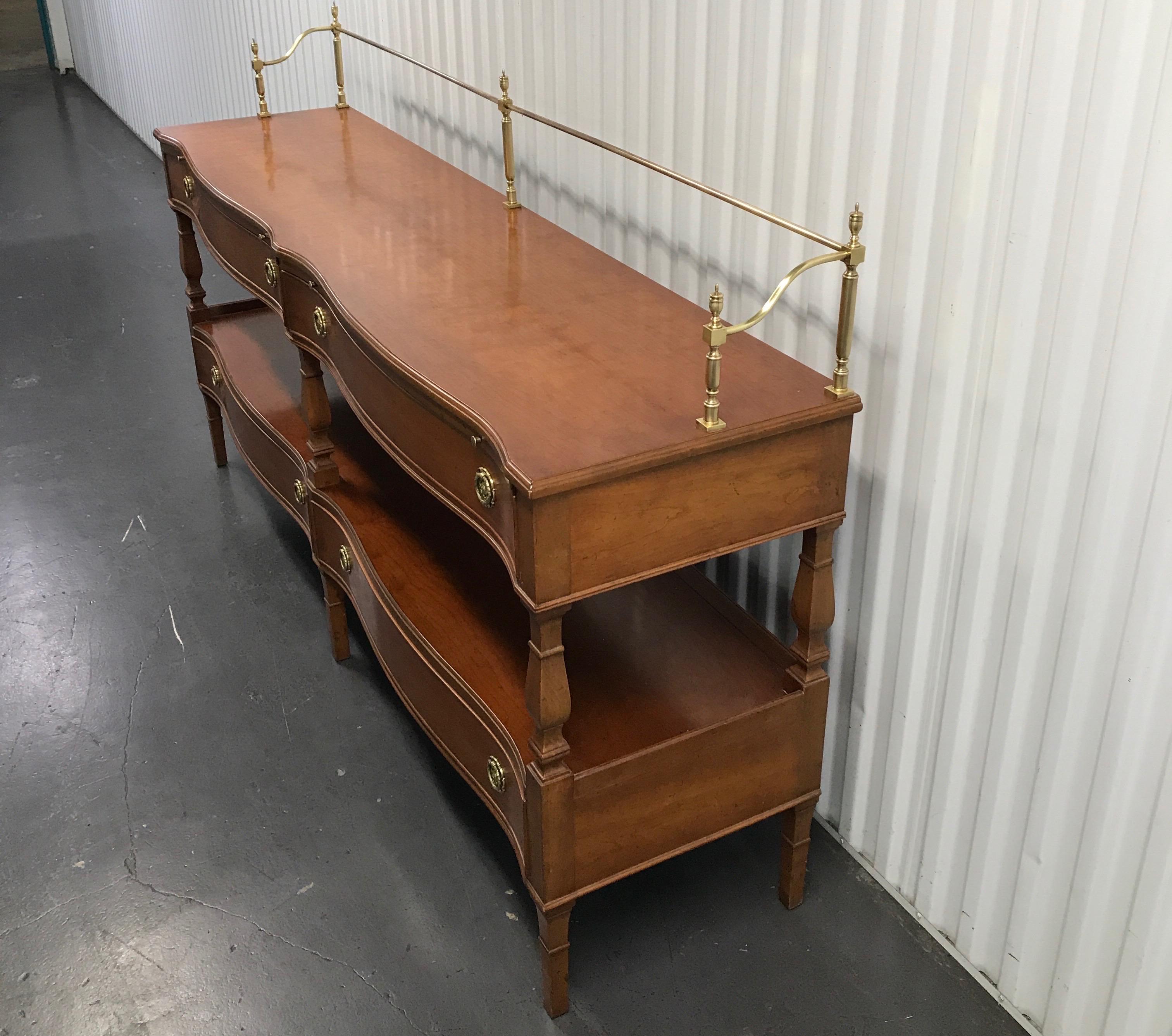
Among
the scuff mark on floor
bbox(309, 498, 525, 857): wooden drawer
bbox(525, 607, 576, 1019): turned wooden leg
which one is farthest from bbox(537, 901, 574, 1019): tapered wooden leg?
the scuff mark on floor

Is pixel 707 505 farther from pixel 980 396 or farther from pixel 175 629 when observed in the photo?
pixel 175 629

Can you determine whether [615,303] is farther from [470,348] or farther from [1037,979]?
[1037,979]

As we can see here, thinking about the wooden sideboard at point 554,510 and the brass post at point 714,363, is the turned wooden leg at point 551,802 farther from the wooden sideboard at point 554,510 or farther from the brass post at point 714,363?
the brass post at point 714,363

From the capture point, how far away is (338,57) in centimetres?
383

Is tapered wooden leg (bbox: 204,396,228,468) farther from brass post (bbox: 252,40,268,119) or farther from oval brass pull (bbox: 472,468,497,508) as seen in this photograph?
oval brass pull (bbox: 472,468,497,508)

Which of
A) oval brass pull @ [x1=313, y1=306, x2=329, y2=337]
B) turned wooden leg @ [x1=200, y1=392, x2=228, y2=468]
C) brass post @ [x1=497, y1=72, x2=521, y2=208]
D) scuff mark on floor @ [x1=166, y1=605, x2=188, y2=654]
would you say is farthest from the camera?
turned wooden leg @ [x1=200, y1=392, x2=228, y2=468]

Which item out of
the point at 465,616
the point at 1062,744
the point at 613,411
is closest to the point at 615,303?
the point at 613,411

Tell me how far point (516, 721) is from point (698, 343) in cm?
76

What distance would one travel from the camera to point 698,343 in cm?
228

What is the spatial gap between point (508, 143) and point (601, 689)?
135 centimetres

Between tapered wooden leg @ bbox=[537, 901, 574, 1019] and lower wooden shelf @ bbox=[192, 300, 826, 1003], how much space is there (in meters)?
0.05

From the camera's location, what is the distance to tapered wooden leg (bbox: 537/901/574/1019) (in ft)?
7.41

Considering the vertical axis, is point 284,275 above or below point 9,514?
above

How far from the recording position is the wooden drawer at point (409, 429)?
2.00 m
